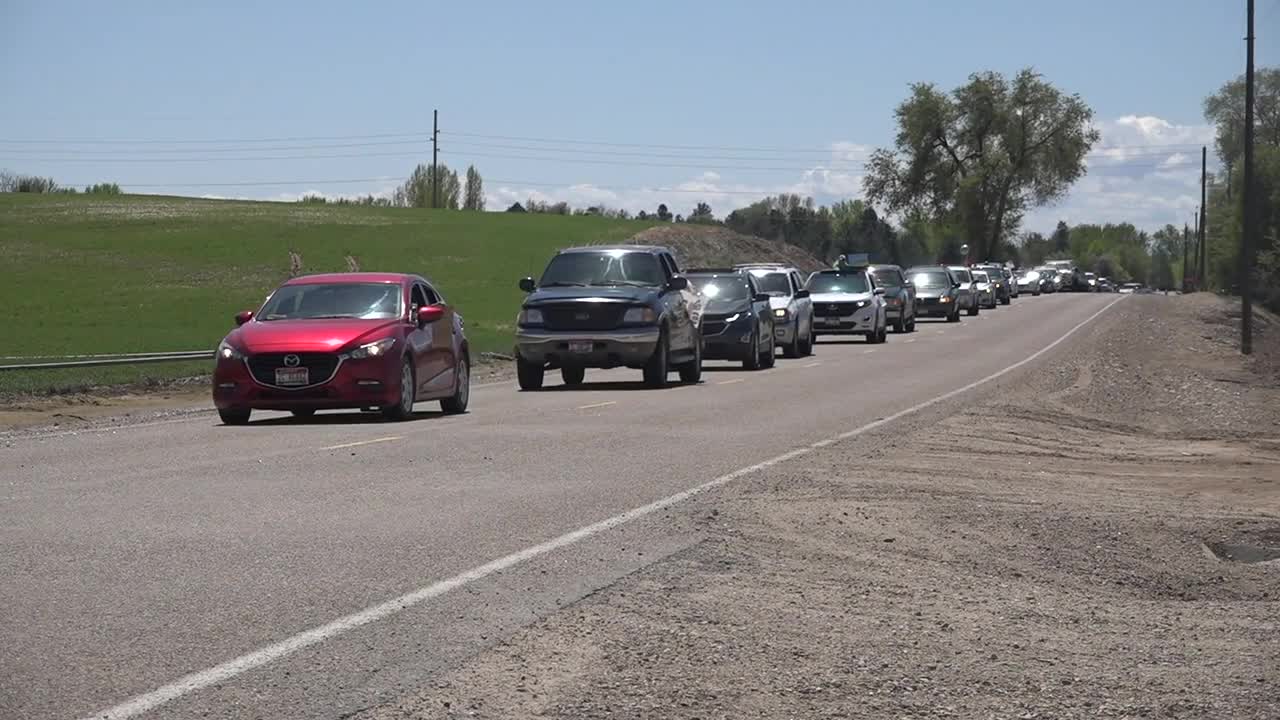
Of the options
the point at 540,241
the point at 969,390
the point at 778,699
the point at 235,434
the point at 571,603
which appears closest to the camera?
the point at 778,699

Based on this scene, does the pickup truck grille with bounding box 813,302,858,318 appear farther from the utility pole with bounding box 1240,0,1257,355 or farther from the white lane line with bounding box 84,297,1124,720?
the white lane line with bounding box 84,297,1124,720

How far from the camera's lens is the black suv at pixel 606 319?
2783 cm

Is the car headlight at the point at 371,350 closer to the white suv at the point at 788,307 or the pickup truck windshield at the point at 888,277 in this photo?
the white suv at the point at 788,307

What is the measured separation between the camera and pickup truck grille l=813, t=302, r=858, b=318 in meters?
46.3

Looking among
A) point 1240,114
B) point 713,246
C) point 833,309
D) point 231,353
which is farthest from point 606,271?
point 1240,114

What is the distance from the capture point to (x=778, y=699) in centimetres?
687

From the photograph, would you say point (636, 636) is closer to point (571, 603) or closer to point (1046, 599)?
point (571, 603)

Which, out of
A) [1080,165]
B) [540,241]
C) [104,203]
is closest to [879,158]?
[1080,165]

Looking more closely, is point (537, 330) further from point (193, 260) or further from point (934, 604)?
point (193, 260)

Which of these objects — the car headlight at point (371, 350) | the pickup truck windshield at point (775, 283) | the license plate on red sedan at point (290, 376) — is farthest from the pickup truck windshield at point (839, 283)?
the license plate on red sedan at point (290, 376)

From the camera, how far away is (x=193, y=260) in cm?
8550

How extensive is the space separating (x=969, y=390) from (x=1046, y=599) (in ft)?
Result: 57.8

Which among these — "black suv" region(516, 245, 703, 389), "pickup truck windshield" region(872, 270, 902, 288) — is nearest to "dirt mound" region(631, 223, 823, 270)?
"pickup truck windshield" region(872, 270, 902, 288)

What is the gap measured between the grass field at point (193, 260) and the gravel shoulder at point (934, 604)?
17.3m
